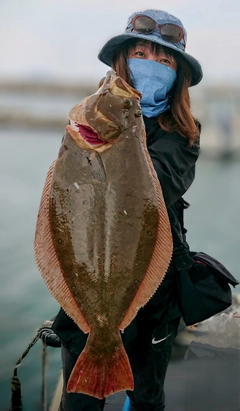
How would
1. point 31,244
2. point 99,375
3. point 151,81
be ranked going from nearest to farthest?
1. point 99,375
2. point 151,81
3. point 31,244

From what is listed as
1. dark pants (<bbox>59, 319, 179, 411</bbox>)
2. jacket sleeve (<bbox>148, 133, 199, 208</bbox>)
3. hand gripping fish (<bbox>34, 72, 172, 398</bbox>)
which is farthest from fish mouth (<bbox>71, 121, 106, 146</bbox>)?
dark pants (<bbox>59, 319, 179, 411</bbox>)

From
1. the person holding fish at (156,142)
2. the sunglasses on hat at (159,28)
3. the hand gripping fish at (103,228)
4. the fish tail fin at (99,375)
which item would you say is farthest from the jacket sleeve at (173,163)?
the fish tail fin at (99,375)

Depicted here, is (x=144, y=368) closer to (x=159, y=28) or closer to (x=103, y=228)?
(x=103, y=228)

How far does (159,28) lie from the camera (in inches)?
90.0

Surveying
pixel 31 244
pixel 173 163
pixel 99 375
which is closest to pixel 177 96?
pixel 173 163

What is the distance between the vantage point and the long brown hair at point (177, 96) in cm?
231

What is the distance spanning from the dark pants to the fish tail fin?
0.38 meters

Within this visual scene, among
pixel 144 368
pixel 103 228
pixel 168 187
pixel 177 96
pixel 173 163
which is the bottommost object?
pixel 144 368

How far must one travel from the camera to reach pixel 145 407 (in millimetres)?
2613

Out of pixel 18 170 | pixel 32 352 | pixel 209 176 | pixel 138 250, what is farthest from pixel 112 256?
pixel 209 176

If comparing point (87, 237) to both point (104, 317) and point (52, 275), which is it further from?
point (104, 317)

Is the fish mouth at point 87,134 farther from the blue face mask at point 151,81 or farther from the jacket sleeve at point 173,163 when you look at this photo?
the blue face mask at point 151,81

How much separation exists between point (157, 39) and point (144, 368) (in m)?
1.87

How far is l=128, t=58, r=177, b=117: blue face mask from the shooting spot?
2318 millimetres
